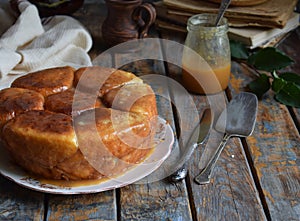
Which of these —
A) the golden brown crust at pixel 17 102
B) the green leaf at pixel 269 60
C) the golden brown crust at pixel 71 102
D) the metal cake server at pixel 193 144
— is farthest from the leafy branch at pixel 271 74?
the golden brown crust at pixel 17 102

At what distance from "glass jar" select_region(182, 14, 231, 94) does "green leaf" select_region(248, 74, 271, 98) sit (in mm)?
87

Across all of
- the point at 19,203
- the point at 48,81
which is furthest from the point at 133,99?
the point at 19,203

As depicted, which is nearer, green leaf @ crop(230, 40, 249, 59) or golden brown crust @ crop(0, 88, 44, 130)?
golden brown crust @ crop(0, 88, 44, 130)

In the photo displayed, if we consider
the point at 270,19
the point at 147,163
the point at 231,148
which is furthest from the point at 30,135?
the point at 270,19

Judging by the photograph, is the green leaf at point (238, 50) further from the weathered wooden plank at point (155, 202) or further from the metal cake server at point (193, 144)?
the weathered wooden plank at point (155, 202)

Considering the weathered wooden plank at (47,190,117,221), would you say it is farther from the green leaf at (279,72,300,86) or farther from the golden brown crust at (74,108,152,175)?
the green leaf at (279,72,300,86)

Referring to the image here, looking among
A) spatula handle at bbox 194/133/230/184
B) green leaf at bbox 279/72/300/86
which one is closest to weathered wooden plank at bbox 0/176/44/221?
spatula handle at bbox 194/133/230/184

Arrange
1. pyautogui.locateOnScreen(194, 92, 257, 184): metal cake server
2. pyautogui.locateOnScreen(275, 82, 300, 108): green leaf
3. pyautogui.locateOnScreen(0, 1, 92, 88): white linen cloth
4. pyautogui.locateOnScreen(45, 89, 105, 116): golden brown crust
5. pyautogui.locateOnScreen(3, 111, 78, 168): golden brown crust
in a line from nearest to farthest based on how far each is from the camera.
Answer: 1. pyautogui.locateOnScreen(3, 111, 78, 168): golden brown crust
2. pyautogui.locateOnScreen(45, 89, 105, 116): golden brown crust
3. pyautogui.locateOnScreen(194, 92, 257, 184): metal cake server
4. pyautogui.locateOnScreen(275, 82, 300, 108): green leaf
5. pyautogui.locateOnScreen(0, 1, 92, 88): white linen cloth

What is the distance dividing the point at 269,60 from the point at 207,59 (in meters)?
0.25

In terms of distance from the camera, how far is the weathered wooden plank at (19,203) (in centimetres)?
109

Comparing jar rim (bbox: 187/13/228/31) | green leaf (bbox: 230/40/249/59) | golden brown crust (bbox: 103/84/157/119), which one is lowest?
green leaf (bbox: 230/40/249/59)

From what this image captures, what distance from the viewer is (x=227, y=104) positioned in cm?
152

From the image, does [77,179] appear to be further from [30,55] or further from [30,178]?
[30,55]

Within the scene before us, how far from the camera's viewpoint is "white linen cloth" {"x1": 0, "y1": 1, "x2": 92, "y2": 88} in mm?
1644
